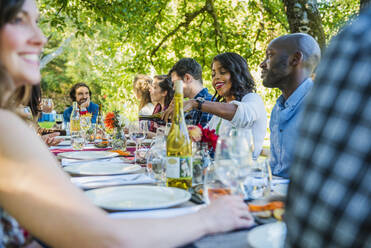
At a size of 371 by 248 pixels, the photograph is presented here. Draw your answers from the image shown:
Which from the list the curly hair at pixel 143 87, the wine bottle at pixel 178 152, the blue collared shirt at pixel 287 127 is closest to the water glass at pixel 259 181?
the wine bottle at pixel 178 152

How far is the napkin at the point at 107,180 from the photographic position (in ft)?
4.72

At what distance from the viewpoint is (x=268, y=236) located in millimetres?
865

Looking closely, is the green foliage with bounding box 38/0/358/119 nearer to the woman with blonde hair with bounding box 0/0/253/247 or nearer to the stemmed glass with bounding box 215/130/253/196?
the stemmed glass with bounding box 215/130/253/196

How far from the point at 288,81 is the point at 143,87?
3990 mm

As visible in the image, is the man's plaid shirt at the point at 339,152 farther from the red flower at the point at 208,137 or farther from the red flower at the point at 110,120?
the red flower at the point at 110,120

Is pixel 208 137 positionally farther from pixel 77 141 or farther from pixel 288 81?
pixel 77 141

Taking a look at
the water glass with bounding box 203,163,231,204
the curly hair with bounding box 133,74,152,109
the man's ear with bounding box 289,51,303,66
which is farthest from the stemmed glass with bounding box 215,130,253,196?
the curly hair with bounding box 133,74,152,109

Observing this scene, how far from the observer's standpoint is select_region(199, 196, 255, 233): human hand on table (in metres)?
0.92

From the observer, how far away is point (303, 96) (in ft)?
8.09

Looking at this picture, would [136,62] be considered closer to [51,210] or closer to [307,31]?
[307,31]

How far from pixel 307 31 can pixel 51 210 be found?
167 inches

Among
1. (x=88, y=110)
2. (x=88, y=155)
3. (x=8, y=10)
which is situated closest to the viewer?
(x=8, y=10)

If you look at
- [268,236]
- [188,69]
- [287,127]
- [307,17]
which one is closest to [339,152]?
[268,236]

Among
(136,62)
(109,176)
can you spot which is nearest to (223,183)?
(109,176)
